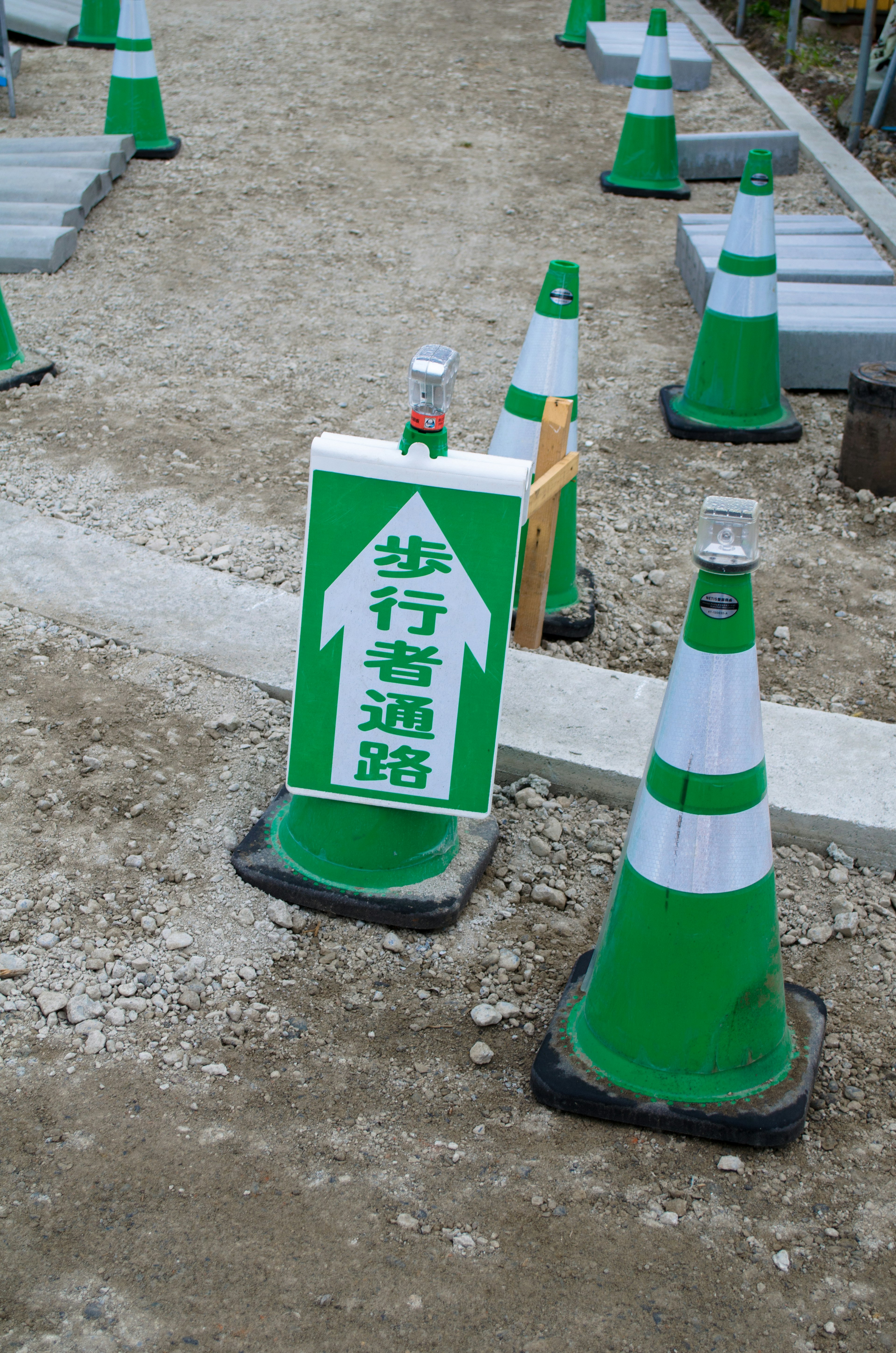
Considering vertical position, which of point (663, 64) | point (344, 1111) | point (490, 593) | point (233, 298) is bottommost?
point (344, 1111)

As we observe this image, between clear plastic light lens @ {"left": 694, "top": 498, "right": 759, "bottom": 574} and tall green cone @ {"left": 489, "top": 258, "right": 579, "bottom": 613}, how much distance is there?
1596 mm

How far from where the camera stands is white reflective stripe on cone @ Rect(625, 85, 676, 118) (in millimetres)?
8648

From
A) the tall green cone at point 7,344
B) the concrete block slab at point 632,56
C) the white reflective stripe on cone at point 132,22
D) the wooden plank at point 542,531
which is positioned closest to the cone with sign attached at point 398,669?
the wooden plank at point 542,531

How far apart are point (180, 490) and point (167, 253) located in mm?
3196

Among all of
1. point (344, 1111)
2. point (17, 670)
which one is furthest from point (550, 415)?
point (344, 1111)

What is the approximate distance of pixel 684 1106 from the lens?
2.41 meters

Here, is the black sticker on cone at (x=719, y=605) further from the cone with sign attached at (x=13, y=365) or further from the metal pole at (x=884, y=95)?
the metal pole at (x=884, y=95)

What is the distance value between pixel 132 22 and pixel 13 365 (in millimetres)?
4303

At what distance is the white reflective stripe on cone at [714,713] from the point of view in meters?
2.24

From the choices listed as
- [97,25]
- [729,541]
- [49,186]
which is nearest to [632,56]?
[97,25]

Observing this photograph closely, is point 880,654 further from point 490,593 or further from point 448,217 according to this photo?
point 448,217

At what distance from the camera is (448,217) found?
26.7 feet

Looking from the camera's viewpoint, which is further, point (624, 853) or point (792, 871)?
point (792, 871)

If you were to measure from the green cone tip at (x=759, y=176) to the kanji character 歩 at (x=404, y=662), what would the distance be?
332cm
